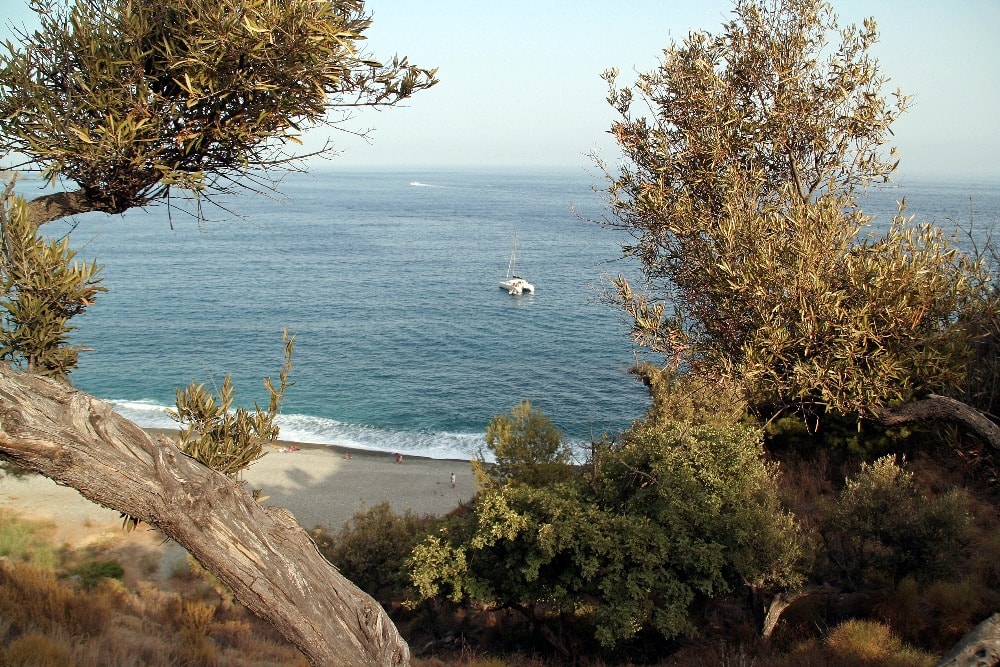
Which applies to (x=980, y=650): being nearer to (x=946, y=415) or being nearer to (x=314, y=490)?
(x=946, y=415)

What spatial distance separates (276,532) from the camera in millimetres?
4371

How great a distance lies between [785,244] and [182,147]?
19.7 feet

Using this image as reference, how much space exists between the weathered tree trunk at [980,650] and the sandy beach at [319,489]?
22868 mm

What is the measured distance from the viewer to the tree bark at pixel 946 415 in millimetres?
6359

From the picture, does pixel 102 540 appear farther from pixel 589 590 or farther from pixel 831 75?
pixel 831 75

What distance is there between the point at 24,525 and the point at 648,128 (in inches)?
968

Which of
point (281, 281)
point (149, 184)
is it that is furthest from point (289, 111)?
point (281, 281)

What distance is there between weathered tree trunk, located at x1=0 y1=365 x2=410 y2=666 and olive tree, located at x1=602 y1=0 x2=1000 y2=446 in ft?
15.1

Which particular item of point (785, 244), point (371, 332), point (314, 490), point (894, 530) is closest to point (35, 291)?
point (785, 244)

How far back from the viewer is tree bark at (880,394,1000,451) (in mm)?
6359

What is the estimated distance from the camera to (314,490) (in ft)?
108

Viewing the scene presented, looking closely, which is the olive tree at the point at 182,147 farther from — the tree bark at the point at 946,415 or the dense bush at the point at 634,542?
the dense bush at the point at 634,542

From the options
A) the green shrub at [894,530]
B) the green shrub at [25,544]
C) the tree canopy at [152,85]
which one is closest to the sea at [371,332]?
the tree canopy at [152,85]

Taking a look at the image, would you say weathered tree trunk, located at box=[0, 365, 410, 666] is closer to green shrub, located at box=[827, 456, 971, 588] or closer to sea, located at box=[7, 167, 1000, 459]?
sea, located at box=[7, 167, 1000, 459]
